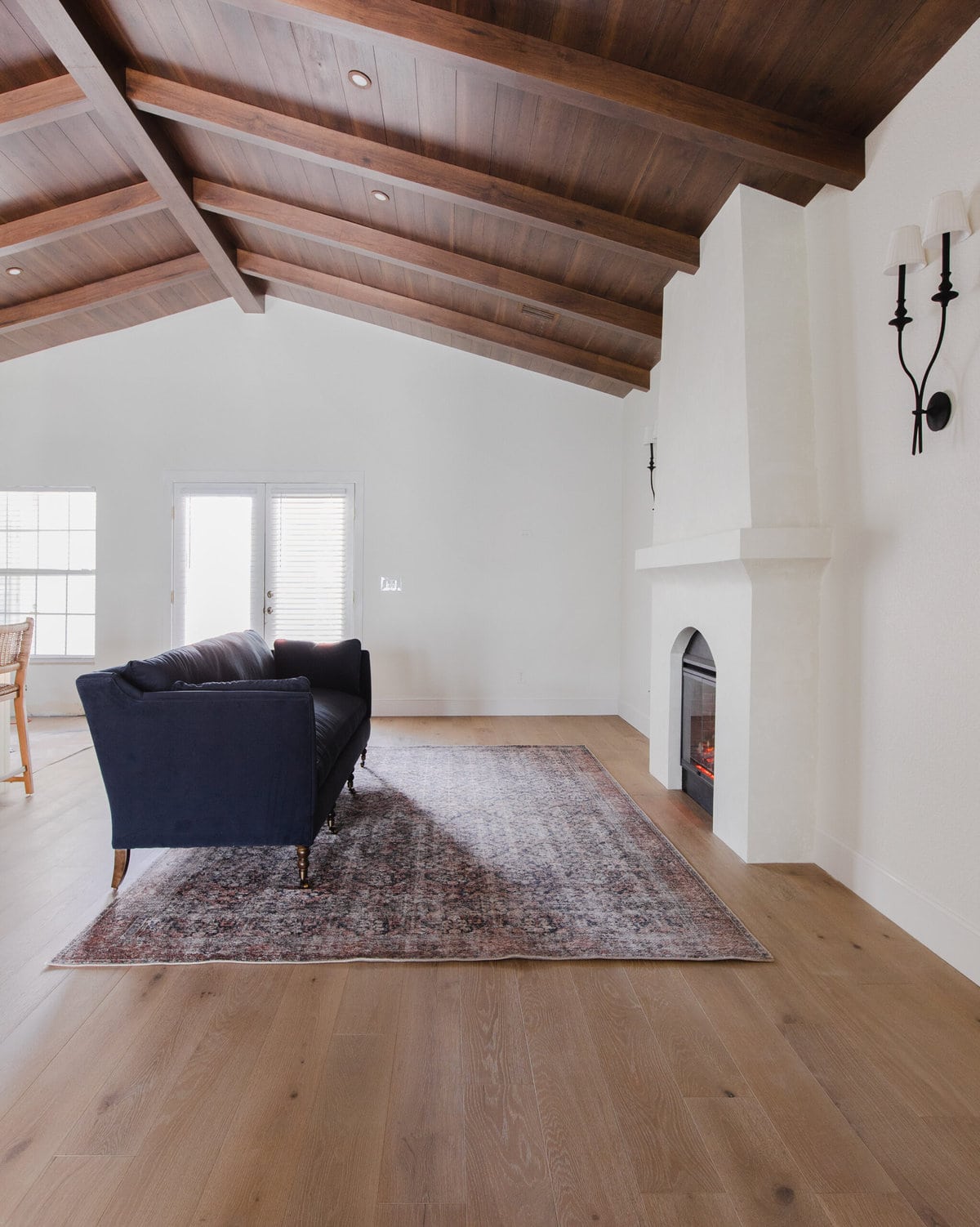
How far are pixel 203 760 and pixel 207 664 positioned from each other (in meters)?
0.73

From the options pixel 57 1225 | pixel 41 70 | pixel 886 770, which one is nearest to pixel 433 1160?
pixel 57 1225

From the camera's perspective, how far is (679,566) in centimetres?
382

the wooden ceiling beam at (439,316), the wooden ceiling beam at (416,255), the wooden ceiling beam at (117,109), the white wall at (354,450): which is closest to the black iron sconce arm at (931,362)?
the wooden ceiling beam at (416,255)

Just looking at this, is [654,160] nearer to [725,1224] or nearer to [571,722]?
[725,1224]

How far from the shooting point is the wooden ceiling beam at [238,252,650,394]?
5.62 m

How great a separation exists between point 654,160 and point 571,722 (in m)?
4.17

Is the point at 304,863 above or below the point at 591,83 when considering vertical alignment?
below

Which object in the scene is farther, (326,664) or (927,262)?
(326,664)

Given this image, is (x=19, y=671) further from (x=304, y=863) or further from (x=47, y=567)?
(x=47, y=567)

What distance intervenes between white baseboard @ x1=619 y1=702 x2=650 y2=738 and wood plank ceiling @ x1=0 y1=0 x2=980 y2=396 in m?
2.65

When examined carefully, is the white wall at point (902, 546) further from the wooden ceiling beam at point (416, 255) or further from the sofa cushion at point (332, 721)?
the sofa cushion at point (332, 721)

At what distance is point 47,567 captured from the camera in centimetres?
646

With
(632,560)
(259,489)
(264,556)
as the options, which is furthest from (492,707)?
(259,489)

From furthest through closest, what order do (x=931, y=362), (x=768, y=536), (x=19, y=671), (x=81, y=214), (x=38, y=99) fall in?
(x=81, y=214) < (x=19, y=671) < (x=38, y=99) < (x=768, y=536) < (x=931, y=362)
